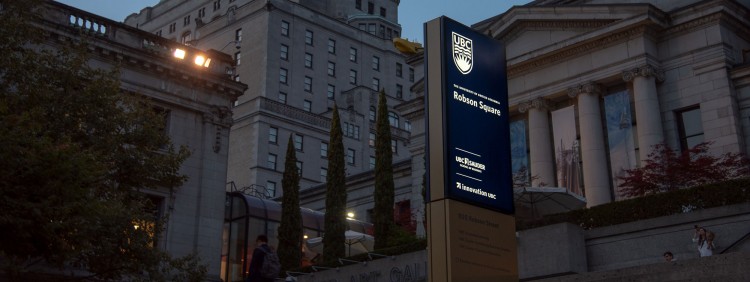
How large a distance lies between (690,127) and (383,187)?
645 inches

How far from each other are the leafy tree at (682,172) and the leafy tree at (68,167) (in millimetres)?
21242

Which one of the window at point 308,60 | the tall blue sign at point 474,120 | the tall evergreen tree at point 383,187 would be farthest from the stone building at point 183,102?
the window at point 308,60

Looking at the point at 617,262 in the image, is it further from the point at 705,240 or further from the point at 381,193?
the point at 381,193

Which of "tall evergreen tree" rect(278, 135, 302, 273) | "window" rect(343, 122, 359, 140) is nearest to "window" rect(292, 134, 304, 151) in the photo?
"window" rect(343, 122, 359, 140)

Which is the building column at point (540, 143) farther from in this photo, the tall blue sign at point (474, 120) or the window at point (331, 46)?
the window at point (331, 46)

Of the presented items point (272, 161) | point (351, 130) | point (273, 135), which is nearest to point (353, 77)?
point (351, 130)

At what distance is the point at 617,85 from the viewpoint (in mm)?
52125

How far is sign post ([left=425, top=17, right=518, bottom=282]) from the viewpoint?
60.0 ft

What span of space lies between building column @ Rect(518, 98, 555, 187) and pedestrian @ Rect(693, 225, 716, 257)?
24044mm

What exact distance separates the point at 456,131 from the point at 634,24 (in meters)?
32.8

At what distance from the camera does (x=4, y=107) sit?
21.8 m

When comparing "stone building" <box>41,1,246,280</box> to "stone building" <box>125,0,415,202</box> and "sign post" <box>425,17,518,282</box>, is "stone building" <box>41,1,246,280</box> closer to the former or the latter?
"sign post" <box>425,17,518,282</box>

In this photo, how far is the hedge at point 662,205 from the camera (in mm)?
29125

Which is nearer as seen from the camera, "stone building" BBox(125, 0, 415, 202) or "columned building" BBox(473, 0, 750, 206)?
"columned building" BBox(473, 0, 750, 206)
